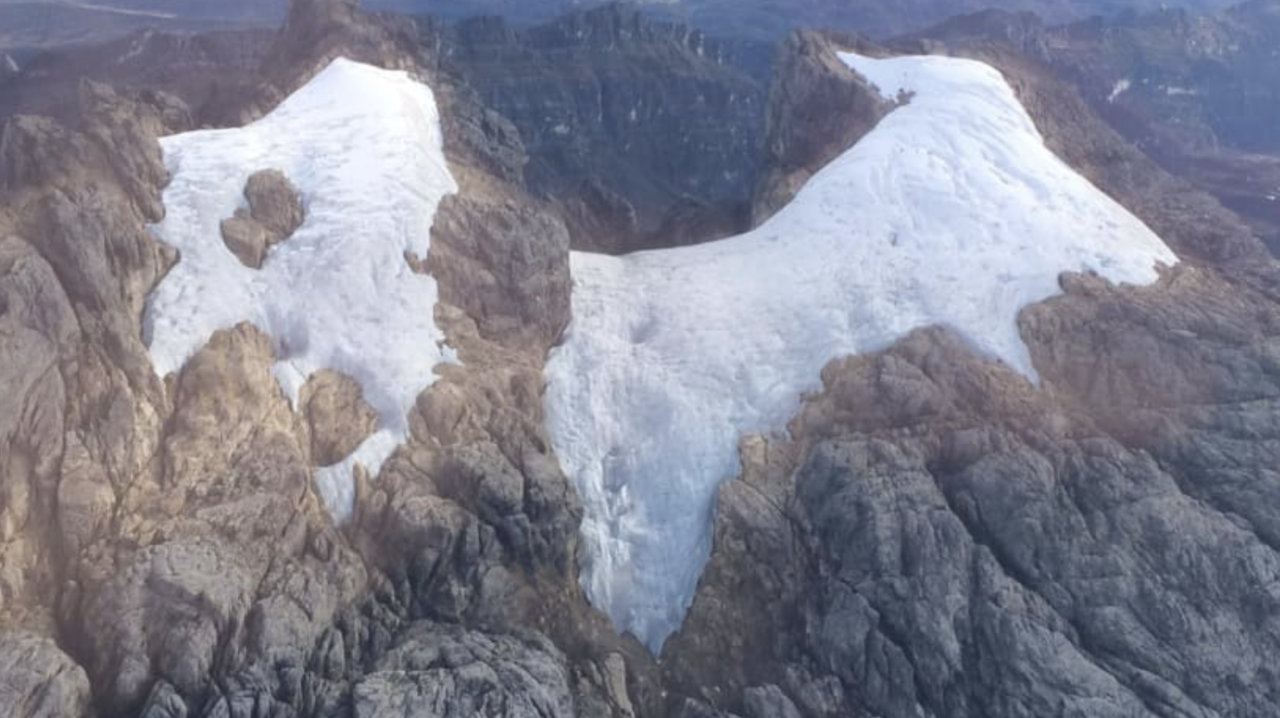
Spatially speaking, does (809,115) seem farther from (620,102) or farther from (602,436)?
(620,102)

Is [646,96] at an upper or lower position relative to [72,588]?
lower

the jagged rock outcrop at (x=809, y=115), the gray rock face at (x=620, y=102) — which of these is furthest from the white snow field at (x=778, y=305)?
the gray rock face at (x=620, y=102)

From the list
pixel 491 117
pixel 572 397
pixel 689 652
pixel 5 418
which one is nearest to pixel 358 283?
pixel 572 397

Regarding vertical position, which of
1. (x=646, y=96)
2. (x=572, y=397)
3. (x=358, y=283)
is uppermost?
(x=358, y=283)

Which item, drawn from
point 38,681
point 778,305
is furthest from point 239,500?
point 778,305

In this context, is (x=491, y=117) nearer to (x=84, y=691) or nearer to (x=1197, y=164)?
(x=84, y=691)

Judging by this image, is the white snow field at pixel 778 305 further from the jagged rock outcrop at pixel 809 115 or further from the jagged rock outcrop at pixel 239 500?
the jagged rock outcrop at pixel 809 115

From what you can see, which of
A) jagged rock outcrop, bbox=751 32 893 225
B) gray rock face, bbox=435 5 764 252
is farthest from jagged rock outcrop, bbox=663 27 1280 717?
gray rock face, bbox=435 5 764 252
